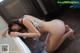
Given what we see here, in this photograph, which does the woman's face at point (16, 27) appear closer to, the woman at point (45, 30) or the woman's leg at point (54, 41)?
the woman at point (45, 30)

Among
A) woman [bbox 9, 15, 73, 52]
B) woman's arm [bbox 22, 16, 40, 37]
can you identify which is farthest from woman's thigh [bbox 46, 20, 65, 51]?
woman's arm [bbox 22, 16, 40, 37]

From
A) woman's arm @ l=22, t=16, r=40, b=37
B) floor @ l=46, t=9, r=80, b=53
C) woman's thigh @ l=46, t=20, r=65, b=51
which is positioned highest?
woman's arm @ l=22, t=16, r=40, b=37

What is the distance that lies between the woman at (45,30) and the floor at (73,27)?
0.21 feet

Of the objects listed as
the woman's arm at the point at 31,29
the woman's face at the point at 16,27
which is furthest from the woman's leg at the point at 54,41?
the woman's face at the point at 16,27

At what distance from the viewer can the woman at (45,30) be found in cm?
166

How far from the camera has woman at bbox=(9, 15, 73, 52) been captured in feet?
5.43

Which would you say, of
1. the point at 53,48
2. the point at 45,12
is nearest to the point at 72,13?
the point at 45,12

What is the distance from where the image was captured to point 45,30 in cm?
170

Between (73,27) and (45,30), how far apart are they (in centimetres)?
33

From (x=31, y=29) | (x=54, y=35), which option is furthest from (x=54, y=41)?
(x=31, y=29)

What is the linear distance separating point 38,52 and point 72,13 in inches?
22.0

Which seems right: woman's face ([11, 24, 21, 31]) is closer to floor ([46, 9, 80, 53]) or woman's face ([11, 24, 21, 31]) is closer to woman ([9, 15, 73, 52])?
woman ([9, 15, 73, 52])

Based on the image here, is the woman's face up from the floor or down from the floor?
up

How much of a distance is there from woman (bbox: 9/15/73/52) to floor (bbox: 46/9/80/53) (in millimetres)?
63
